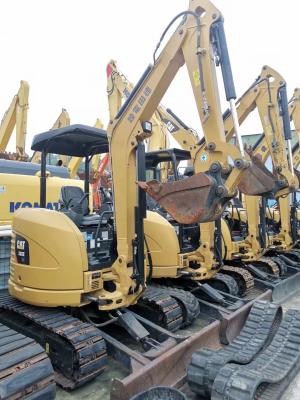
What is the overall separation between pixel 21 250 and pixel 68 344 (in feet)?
3.95

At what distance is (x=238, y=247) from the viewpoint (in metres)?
7.88

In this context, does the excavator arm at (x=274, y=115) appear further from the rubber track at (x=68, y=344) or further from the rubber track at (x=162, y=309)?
the rubber track at (x=68, y=344)

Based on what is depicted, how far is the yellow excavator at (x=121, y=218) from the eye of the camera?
3908 mm

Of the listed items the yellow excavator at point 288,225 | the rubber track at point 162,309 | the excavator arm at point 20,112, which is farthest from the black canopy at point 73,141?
the excavator arm at point 20,112

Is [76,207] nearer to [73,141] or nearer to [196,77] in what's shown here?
[73,141]

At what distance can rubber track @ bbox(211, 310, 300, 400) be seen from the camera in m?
3.13

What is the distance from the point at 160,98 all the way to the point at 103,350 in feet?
9.20

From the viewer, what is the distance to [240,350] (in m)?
4.01

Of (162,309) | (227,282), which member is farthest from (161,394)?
(227,282)

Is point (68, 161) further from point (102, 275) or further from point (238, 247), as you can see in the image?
point (102, 275)

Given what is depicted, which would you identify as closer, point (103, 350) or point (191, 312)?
point (103, 350)

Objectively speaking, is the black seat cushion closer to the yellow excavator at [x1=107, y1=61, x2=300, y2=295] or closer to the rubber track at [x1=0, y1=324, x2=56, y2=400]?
the yellow excavator at [x1=107, y1=61, x2=300, y2=295]

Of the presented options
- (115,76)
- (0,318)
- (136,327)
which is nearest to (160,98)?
(136,327)

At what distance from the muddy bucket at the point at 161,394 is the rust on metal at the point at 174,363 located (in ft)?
0.60
